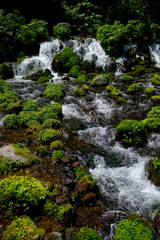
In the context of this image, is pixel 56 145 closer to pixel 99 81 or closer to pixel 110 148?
pixel 110 148

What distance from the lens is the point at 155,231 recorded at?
5.77m

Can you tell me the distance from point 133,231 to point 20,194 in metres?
3.44

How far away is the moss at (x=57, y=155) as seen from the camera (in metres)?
8.80

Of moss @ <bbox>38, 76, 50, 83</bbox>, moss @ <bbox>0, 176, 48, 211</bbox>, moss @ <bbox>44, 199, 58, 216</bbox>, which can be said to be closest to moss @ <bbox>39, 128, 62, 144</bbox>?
moss @ <bbox>0, 176, 48, 211</bbox>

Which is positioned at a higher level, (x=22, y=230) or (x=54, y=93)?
(x=22, y=230)

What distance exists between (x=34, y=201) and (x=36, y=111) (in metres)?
8.55

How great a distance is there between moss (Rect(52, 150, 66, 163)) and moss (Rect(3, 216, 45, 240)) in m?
3.55

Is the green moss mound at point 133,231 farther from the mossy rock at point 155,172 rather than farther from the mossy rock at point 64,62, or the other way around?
the mossy rock at point 64,62

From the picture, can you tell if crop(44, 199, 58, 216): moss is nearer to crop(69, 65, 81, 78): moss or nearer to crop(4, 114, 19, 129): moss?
crop(4, 114, 19, 129): moss

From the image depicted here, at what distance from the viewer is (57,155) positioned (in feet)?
29.2

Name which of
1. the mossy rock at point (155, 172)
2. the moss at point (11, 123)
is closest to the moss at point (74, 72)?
the moss at point (11, 123)

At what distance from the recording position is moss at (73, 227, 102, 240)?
5297mm

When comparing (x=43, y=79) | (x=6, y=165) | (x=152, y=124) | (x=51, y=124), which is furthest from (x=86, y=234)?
(x=43, y=79)

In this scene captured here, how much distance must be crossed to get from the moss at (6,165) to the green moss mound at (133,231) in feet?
15.4
